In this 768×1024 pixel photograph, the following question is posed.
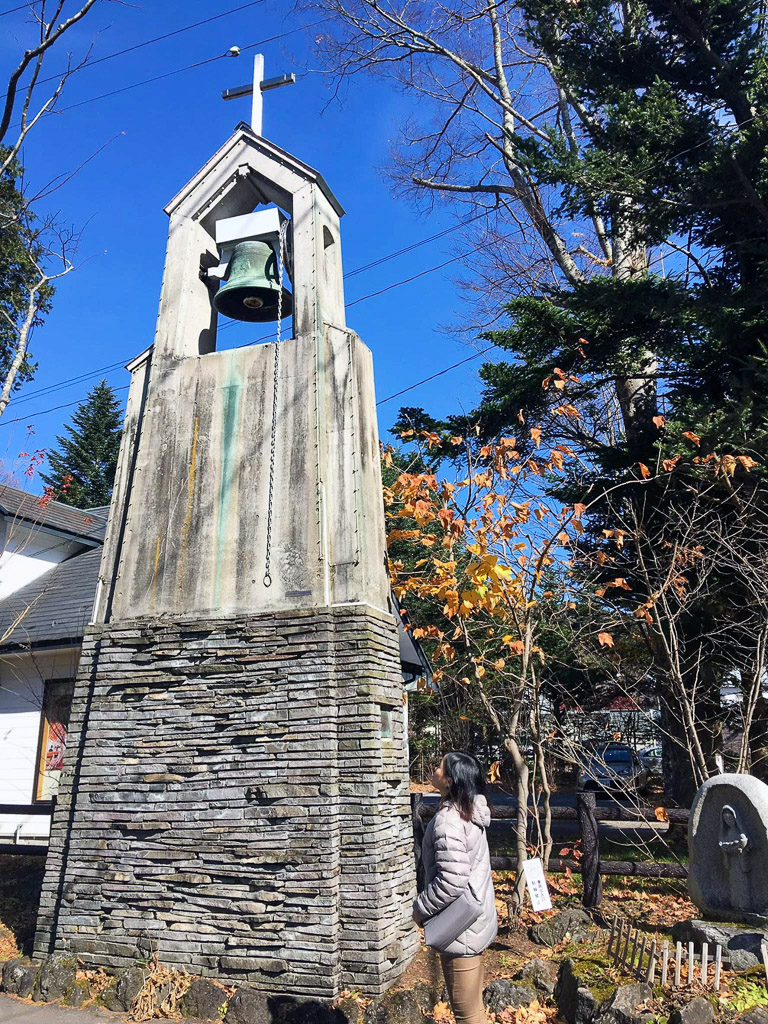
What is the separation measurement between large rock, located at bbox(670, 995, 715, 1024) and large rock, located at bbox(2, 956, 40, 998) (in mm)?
4645

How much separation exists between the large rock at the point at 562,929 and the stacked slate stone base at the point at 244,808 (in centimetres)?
125

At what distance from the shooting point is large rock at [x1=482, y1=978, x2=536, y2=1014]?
532cm

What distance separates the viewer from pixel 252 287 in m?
7.50

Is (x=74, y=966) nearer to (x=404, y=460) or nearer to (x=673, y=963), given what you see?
(x=673, y=963)

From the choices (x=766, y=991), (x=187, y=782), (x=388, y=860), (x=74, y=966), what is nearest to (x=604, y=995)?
(x=766, y=991)

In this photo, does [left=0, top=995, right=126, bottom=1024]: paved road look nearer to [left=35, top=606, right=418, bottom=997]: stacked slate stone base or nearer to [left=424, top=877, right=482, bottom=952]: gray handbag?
[left=35, top=606, right=418, bottom=997]: stacked slate stone base

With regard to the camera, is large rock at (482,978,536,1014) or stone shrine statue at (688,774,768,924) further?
stone shrine statue at (688,774,768,924)

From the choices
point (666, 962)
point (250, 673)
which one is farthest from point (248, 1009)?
point (666, 962)

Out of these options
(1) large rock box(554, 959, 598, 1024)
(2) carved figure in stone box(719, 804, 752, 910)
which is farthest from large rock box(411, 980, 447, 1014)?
(2) carved figure in stone box(719, 804, 752, 910)

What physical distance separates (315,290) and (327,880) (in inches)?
198

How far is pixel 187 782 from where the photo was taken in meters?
6.21

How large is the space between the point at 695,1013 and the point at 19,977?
4908mm

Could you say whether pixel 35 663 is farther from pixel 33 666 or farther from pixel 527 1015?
pixel 527 1015

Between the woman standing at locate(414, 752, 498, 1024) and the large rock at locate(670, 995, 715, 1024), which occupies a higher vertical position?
the woman standing at locate(414, 752, 498, 1024)
